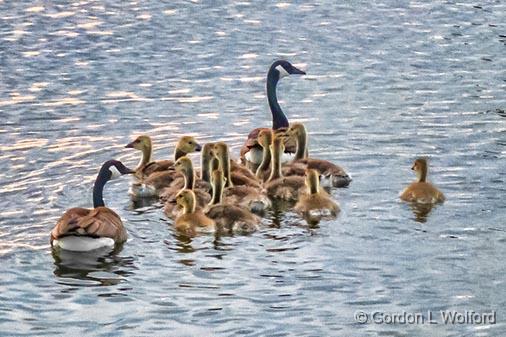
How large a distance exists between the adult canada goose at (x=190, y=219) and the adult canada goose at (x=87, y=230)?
0.61 meters

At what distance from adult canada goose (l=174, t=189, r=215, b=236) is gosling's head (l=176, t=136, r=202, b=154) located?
208 centimetres

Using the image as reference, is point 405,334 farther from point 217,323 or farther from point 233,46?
point 233,46

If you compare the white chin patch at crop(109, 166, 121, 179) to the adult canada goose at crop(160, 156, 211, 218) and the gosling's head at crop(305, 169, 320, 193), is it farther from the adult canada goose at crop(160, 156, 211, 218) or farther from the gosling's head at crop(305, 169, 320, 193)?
the gosling's head at crop(305, 169, 320, 193)

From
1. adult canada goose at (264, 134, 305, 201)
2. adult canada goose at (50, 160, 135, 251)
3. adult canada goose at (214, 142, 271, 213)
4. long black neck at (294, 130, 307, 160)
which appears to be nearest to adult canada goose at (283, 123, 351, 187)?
long black neck at (294, 130, 307, 160)

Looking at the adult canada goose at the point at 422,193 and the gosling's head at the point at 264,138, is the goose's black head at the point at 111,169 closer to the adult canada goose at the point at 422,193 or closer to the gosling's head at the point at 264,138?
the gosling's head at the point at 264,138

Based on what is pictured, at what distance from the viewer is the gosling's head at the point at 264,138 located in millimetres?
16703

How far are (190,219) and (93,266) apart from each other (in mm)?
1348

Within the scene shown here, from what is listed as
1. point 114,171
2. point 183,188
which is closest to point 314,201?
point 183,188

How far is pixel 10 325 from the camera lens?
38.8ft

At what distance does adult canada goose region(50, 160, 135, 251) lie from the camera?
13.7 m

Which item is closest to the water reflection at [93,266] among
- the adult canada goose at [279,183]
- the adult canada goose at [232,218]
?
the adult canada goose at [232,218]

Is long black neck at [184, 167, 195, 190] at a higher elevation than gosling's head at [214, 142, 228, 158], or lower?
lower

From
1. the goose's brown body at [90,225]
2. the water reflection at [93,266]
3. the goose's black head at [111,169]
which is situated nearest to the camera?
the water reflection at [93,266]

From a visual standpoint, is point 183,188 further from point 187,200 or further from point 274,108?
point 274,108
